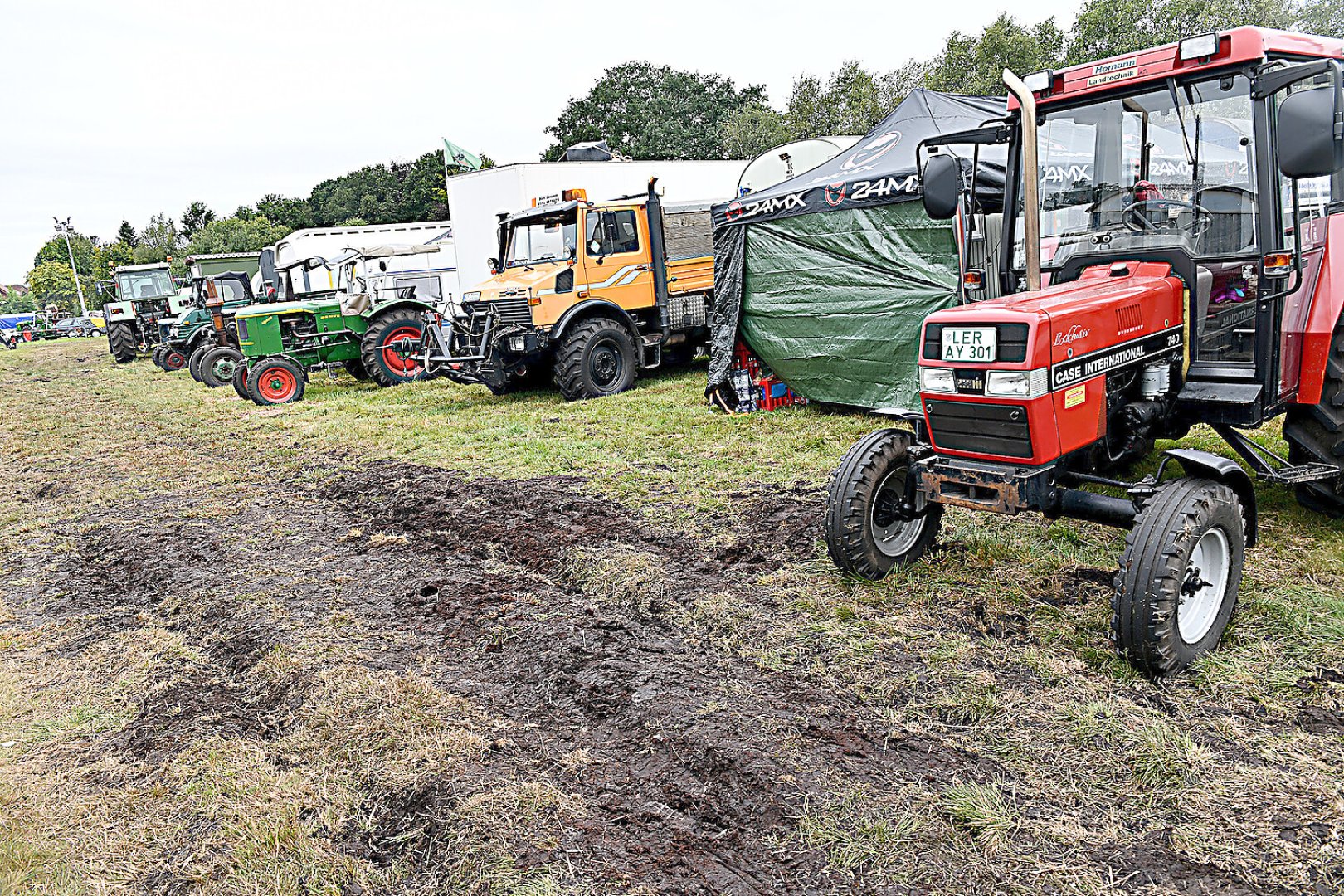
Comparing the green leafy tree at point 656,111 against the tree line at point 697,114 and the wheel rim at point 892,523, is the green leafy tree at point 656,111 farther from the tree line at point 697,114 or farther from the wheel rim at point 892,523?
the wheel rim at point 892,523

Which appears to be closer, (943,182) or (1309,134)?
(1309,134)

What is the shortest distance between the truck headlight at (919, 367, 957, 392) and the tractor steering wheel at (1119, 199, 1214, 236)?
1306 mm

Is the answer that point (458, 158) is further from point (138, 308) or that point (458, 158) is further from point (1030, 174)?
point (1030, 174)

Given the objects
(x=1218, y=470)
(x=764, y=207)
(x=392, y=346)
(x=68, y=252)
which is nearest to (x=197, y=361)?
(x=392, y=346)

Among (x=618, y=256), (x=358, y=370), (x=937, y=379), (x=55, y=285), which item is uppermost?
(x=55, y=285)

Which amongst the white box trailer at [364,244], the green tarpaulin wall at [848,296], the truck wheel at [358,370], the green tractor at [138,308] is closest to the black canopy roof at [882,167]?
the green tarpaulin wall at [848,296]

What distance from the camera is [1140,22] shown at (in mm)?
27609

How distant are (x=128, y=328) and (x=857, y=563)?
2437 centimetres

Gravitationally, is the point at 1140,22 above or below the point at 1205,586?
above

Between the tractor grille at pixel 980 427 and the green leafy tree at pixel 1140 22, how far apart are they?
89.5 ft

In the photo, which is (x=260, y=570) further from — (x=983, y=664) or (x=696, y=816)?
(x=983, y=664)

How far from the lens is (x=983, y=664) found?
11.8 feet

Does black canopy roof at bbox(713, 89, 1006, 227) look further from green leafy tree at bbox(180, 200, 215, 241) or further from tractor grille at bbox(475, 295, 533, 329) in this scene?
green leafy tree at bbox(180, 200, 215, 241)

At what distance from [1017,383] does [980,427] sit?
0.30 m
